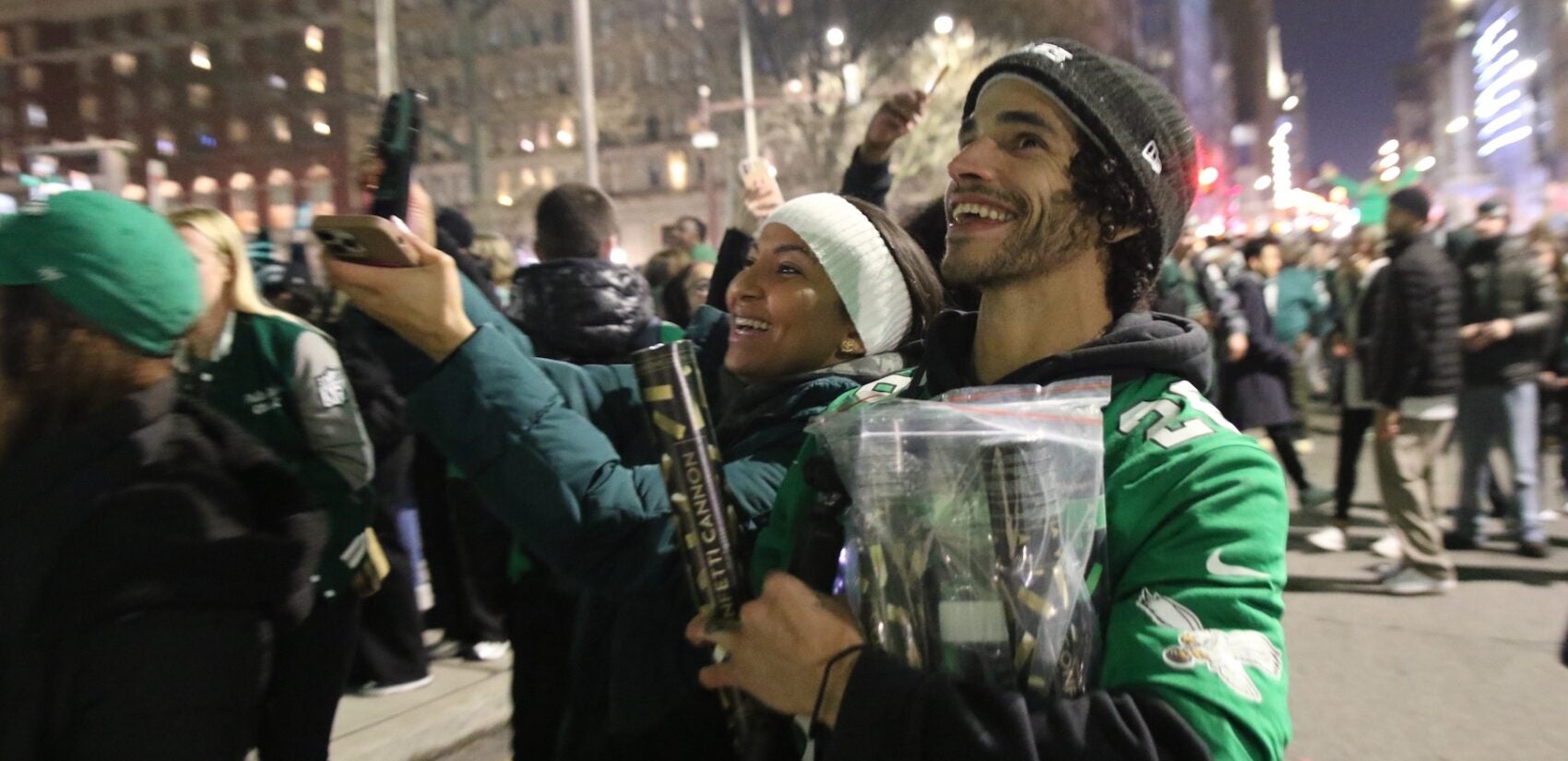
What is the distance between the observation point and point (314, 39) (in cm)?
6331

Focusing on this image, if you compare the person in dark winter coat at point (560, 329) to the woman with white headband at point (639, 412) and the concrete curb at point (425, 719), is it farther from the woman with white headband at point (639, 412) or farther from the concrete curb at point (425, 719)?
the concrete curb at point (425, 719)

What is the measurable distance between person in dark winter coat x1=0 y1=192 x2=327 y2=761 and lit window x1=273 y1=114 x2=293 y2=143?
70.9m

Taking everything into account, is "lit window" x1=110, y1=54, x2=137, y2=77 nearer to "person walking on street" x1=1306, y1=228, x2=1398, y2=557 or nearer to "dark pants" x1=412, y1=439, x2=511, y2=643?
"dark pants" x1=412, y1=439, x2=511, y2=643

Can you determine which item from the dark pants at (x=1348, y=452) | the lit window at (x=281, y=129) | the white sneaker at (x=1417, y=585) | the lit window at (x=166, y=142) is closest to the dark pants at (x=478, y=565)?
the white sneaker at (x=1417, y=585)

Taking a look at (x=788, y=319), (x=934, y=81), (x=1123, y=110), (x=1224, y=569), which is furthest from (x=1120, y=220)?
(x=934, y=81)

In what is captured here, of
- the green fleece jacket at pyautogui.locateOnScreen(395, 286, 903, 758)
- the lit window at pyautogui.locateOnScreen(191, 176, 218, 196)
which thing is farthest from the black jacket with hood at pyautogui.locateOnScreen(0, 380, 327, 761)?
the lit window at pyautogui.locateOnScreen(191, 176, 218, 196)

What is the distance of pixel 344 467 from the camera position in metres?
3.00

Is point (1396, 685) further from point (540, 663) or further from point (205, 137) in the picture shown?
point (205, 137)

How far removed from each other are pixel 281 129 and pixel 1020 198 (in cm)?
7335

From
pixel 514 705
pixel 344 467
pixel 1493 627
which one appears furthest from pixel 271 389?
pixel 1493 627

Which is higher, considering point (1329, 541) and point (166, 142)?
point (166, 142)

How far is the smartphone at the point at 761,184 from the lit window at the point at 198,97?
74635mm

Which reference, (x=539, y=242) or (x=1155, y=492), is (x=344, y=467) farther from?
(x=1155, y=492)

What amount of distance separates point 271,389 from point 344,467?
0.97 ft
